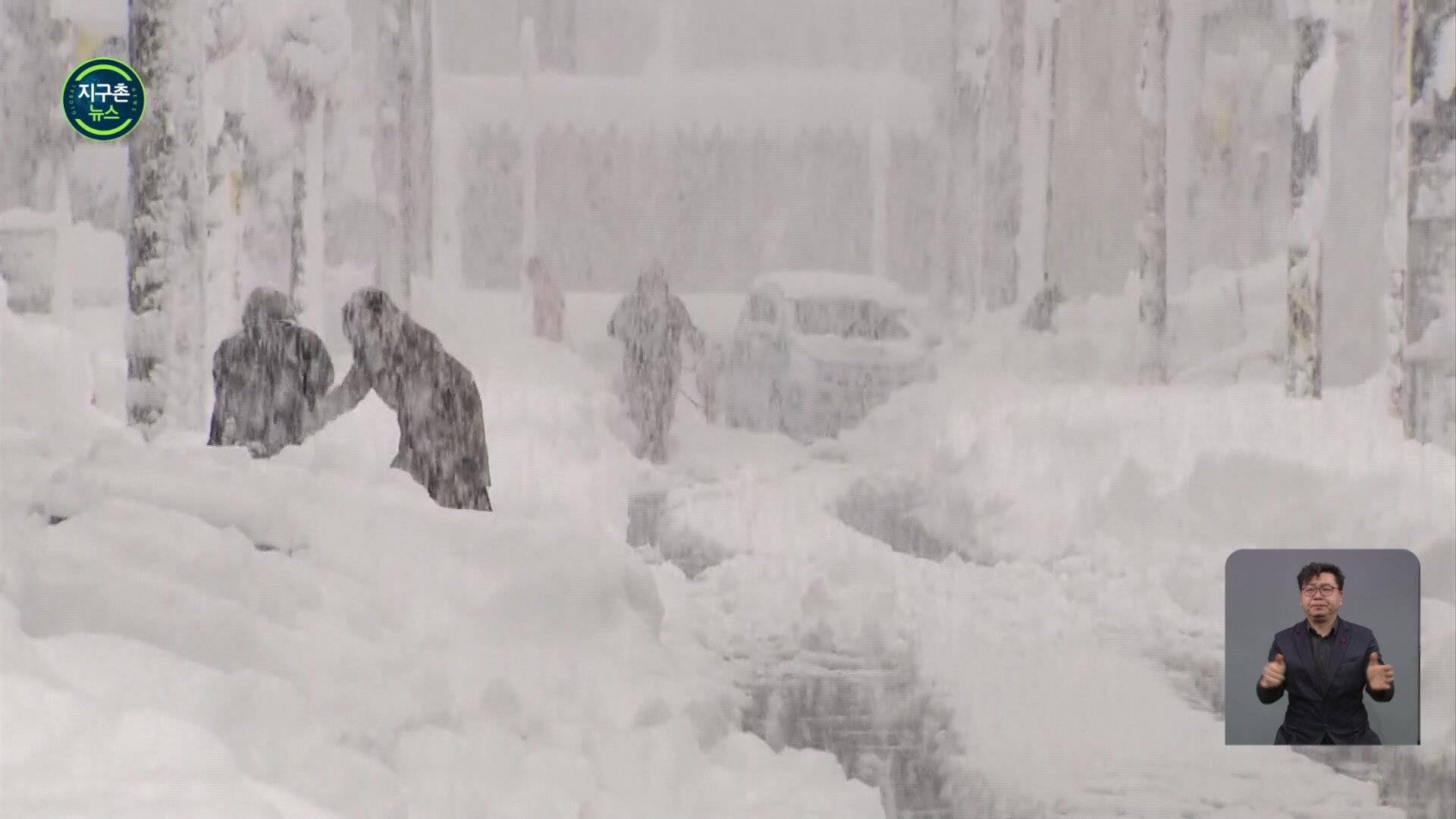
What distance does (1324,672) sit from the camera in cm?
288

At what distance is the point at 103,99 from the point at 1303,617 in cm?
284

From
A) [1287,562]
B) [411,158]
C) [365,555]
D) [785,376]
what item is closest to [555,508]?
[365,555]

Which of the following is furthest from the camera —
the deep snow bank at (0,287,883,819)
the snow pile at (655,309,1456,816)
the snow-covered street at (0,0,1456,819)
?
the snow pile at (655,309,1456,816)

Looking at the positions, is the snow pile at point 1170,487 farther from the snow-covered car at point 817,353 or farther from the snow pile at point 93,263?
the snow pile at point 93,263

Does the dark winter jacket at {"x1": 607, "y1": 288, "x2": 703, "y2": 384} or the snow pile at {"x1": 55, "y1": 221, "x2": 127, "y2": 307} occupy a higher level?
the snow pile at {"x1": 55, "y1": 221, "x2": 127, "y2": 307}

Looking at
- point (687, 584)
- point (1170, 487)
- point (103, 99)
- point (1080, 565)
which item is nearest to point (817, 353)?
point (687, 584)

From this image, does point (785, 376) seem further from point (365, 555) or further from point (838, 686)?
point (365, 555)

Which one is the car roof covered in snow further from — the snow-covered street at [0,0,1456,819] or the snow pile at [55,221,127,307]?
the snow pile at [55,221,127,307]

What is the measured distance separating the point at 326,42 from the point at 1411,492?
261 centimetres

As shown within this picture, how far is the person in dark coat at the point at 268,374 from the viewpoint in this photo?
2.68 metres

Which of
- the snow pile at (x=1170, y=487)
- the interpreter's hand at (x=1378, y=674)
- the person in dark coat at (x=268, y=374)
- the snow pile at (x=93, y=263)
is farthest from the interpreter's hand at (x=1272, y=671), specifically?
the snow pile at (x=93, y=263)

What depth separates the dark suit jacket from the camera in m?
2.84

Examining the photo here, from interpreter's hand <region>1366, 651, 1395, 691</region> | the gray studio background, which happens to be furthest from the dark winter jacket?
interpreter's hand <region>1366, 651, 1395, 691</region>

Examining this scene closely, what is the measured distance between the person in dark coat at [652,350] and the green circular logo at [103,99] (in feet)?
3.65
